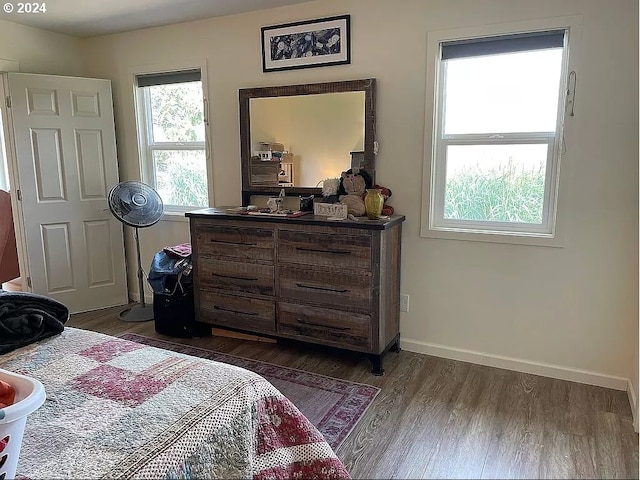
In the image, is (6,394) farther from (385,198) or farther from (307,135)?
(307,135)

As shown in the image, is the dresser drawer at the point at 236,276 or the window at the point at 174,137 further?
the window at the point at 174,137

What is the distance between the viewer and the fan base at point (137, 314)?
12.3 ft

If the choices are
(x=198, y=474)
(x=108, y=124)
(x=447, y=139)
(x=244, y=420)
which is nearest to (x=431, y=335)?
(x=447, y=139)

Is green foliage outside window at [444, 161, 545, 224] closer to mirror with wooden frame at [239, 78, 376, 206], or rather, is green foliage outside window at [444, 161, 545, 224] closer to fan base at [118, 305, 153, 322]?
mirror with wooden frame at [239, 78, 376, 206]

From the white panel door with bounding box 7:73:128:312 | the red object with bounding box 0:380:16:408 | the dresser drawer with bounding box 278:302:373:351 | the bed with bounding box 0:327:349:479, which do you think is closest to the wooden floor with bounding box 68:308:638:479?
the dresser drawer with bounding box 278:302:373:351

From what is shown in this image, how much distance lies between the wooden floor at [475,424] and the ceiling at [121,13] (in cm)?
241

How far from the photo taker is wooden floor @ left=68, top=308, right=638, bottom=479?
1930 mm

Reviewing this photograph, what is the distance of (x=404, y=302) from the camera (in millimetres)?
3078

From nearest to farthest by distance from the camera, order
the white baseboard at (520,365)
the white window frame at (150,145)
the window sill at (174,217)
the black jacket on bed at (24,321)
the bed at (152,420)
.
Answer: the bed at (152,420) → the black jacket on bed at (24,321) → the white baseboard at (520,365) → the white window frame at (150,145) → the window sill at (174,217)

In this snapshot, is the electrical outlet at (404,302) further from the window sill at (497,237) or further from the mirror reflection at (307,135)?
the mirror reflection at (307,135)

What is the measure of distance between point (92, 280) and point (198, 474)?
3281mm

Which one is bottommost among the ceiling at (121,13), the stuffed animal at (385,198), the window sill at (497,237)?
the window sill at (497,237)

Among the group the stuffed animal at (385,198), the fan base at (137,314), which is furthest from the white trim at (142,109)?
the stuffed animal at (385,198)

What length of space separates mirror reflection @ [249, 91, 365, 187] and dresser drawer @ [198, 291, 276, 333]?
89 cm
